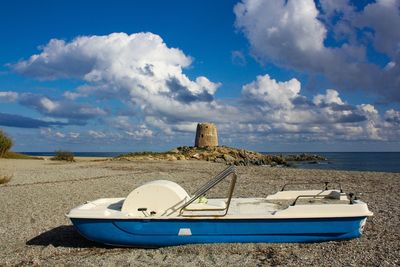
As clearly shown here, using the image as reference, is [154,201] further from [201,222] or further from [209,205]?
[209,205]

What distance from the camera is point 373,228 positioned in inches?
355

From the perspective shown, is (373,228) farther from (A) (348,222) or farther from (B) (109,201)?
(B) (109,201)

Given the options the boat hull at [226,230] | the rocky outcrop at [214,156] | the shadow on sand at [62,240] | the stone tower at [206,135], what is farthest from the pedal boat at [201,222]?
the stone tower at [206,135]

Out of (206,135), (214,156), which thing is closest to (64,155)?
(214,156)

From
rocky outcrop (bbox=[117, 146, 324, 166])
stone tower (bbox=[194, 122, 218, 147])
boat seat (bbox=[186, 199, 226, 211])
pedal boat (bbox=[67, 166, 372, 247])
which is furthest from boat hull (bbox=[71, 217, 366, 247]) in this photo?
stone tower (bbox=[194, 122, 218, 147])

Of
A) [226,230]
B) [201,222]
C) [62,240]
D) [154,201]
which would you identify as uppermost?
[154,201]

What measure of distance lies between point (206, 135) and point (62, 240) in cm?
5785

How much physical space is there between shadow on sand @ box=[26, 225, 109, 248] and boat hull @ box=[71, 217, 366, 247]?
0.85 metres

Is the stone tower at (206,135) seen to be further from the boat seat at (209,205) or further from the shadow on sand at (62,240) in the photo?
the boat seat at (209,205)

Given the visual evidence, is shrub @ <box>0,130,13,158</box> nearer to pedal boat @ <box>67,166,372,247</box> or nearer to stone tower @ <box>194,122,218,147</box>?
stone tower @ <box>194,122,218,147</box>

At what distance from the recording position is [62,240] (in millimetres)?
8930

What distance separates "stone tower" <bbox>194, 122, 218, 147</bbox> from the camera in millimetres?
66450

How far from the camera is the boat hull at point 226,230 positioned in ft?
24.4

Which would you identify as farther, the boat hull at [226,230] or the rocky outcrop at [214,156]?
the rocky outcrop at [214,156]
